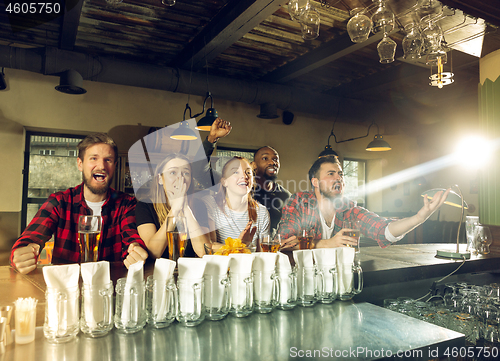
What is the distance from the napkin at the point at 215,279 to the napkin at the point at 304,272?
257 mm

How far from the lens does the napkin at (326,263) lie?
3.88 ft

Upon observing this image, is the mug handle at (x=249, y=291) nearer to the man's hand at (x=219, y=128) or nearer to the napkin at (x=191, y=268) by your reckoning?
the napkin at (x=191, y=268)

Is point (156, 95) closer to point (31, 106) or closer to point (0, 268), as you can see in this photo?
point (31, 106)

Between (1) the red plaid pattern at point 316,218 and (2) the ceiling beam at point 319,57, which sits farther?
(2) the ceiling beam at point 319,57

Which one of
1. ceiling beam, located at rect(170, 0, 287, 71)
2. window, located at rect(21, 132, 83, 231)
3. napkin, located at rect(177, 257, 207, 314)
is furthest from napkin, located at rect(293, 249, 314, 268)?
window, located at rect(21, 132, 83, 231)

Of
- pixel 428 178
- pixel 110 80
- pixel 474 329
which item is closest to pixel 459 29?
pixel 474 329

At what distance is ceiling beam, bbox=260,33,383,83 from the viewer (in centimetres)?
369

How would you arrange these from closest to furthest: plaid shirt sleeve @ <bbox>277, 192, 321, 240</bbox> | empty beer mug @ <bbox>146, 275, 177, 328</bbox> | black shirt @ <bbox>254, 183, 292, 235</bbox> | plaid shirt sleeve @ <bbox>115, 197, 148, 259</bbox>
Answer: empty beer mug @ <bbox>146, 275, 177, 328</bbox>
plaid shirt sleeve @ <bbox>115, 197, 148, 259</bbox>
plaid shirt sleeve @ <bbox>277, 192, 321, 240</bbox>
black shirt @ <bbox>254, 183, 292, 235</bbox>

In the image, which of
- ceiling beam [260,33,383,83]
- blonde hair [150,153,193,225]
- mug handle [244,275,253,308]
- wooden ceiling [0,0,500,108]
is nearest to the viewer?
mug handle [244,275,253,308]

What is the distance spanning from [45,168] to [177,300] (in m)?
4.24

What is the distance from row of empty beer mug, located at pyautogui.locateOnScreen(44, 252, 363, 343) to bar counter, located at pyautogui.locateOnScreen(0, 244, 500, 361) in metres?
0.02

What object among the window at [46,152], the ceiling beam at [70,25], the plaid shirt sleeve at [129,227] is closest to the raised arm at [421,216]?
the plaid shirt sleeve at [129,227]

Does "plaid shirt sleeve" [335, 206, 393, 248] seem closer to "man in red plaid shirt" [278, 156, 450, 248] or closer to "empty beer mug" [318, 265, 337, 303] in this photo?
"man in red plaid shirt" [278, 156, 450, 248]

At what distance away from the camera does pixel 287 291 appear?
108 centimetres
